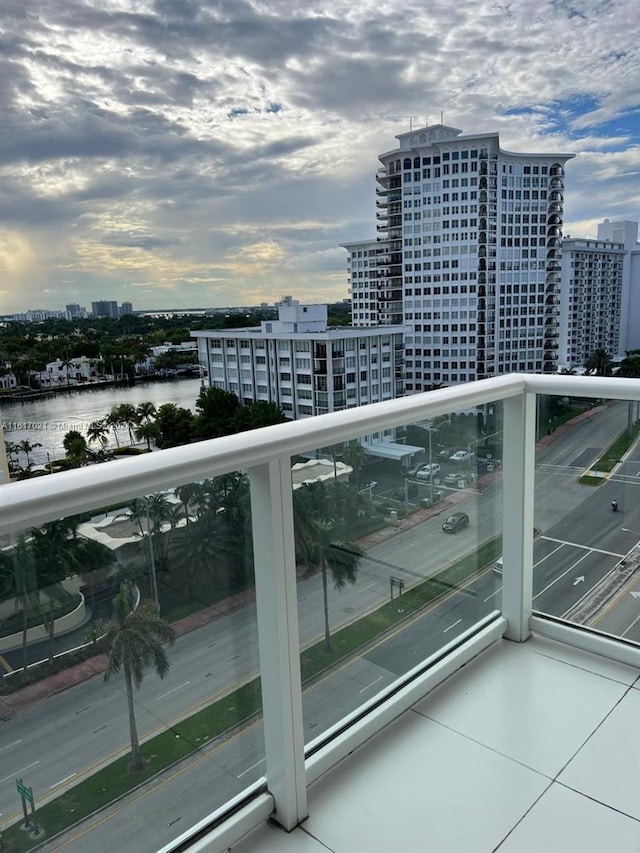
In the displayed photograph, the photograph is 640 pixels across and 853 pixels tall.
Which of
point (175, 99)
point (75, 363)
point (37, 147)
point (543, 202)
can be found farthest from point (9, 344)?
point (543, 202)

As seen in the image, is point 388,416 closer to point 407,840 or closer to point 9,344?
point 407,840

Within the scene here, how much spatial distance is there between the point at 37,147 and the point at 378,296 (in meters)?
9.36

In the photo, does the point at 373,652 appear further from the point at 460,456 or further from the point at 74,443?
the point at 74,443

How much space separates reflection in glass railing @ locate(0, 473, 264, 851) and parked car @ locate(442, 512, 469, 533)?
0.69 meters

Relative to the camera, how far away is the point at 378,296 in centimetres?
1716

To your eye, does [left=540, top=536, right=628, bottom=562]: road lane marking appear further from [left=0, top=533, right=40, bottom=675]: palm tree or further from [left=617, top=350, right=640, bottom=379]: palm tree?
[left=0, top=533, right=40, bottom=675]: palm tree

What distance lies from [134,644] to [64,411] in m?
8.57

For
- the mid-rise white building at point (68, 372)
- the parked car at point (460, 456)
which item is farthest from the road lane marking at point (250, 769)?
the mid-rise white building at point (68, 372)

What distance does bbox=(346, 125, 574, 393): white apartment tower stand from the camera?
14.5 metres

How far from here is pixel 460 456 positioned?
61.9 inches

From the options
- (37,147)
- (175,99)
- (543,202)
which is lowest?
(543,202)

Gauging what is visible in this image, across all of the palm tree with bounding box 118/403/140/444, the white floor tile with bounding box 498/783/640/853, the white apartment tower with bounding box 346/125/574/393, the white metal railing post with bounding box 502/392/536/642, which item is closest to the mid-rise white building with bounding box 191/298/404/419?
the palm tree with bounding box 118/403/140/444

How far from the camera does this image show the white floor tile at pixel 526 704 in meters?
1.35

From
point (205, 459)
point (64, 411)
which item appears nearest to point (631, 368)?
point (205, 459)
